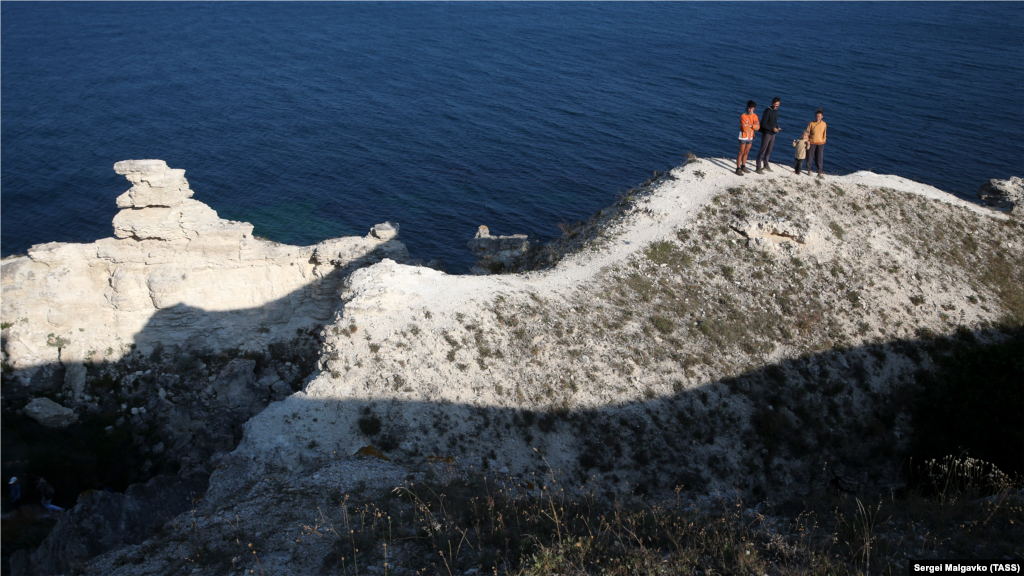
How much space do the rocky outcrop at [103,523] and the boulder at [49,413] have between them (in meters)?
11.6

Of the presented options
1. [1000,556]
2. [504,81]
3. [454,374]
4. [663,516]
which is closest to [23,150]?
[504,81]

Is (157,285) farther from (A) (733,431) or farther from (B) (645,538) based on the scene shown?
(B) (645,538)

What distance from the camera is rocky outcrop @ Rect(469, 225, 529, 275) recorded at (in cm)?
3394

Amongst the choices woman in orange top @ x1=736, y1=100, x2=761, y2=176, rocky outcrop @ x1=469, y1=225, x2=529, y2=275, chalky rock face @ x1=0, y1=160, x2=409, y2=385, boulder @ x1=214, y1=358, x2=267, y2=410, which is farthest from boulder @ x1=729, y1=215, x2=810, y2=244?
boulder @ x1=214, y1=358, x2=267, y2=410

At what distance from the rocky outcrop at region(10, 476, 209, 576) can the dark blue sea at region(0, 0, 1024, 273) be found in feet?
107

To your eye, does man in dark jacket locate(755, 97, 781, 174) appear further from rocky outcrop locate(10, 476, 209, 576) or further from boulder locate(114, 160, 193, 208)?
boulder locate(114, 160, 193, 208)

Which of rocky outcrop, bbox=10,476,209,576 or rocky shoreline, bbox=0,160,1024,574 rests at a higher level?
rocky shoreline, bbox=0,160,1024,574

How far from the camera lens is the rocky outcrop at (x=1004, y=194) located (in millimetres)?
35562

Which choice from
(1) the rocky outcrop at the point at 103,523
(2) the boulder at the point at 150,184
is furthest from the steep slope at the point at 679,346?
(2) the boulder at the point at 150,184

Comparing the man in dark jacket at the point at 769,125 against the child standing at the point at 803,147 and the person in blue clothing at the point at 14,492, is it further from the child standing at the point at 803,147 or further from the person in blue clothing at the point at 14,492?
the person in blue clothing at the point at 14,492

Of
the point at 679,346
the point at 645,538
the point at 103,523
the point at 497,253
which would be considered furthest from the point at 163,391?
the point at 645,538

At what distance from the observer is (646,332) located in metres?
24.2

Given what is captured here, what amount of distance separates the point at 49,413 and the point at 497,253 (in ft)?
86.2

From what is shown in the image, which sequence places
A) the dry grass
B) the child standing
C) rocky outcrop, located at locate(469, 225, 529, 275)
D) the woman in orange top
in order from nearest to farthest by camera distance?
1. the dry grass
2. the woman in orange top
3. the child standing
4. rocky outcrop, located at locate(469, 225, 529, 275)
